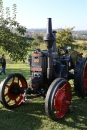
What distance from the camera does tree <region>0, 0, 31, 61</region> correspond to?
7594 millimetres

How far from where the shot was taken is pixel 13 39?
27.4 ft

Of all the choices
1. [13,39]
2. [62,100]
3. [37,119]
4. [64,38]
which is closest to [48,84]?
[62,100]

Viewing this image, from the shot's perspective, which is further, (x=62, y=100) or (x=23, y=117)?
(x=23, y=117)

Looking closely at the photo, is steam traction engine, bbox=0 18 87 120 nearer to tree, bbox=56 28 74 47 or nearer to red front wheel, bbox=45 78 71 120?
red front wheel, bbox=45 78 71 120

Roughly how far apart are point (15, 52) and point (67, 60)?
2750 millimetres

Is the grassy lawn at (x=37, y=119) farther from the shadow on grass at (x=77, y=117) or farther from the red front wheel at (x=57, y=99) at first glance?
the red front wheel at (x=57, y=99)

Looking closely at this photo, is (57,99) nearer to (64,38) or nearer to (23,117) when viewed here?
(23,117)

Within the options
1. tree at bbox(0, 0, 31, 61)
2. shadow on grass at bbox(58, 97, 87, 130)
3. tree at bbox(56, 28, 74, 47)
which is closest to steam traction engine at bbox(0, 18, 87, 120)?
shadow on grass at bbox(58, 97, 87, 130)

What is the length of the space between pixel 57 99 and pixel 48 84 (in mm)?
902

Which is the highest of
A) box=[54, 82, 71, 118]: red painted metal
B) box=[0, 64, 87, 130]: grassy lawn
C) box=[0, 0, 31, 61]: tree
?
box=[0, 0, 31, 61]: tree

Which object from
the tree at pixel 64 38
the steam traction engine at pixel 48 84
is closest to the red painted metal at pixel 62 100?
the steam traction engine at pixel 48 84

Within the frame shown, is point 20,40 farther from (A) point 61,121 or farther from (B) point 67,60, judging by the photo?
(A) point 61,121

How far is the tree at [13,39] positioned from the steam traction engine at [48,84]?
265cm

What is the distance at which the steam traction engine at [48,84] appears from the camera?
3.81m
